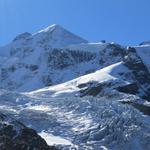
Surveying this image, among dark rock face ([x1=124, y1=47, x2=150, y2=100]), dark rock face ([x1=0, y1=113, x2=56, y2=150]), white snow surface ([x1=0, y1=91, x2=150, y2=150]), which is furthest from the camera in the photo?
dark rock face ([x1=124, y1=47, x2=150, y2=100])

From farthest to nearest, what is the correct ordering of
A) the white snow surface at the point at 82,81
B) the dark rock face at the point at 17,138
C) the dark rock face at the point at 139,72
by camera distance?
the dark rock face at the point at 139,72 < the white snow surface at the point at 82,81 < the dark rock face at the point at 17,138

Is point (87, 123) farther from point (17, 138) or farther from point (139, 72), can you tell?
point (139, 72)

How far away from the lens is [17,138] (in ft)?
197

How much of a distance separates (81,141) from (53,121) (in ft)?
36.6

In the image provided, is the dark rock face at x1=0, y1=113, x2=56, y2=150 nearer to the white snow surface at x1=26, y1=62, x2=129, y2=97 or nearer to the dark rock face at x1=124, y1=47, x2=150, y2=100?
the white snow surface at x1=26, y1=62, x2=129, y2=97

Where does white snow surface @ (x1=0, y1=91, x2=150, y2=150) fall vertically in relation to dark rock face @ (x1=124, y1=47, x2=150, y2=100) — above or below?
below

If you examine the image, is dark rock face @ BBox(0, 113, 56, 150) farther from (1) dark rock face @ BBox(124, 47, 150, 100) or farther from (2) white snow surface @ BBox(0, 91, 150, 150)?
(1) dark rock face @ BBox(124, 47, 150, 100)

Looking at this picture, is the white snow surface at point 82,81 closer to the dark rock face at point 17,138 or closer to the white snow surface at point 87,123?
the white snow surface at point 87,123

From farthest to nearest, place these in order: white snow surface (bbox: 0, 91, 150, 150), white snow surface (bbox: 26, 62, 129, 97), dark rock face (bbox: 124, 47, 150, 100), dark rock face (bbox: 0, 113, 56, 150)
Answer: dark rock face (bbox: 124, 47, 150, 100) < white snow surface (bbox: 26, 62, 129, 97) < white snow surface (bbox: 0, 91, 150, 150) < dark rock face (bbox: 0, 113, 56, 150)

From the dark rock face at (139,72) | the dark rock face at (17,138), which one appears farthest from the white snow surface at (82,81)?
the dark rock face at (17,138)

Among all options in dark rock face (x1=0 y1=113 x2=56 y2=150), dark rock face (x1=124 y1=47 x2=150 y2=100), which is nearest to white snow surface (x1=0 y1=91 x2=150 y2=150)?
dark rock face (x1=0 y1=113 x2=56 y2=150)

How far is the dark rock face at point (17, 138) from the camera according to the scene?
57.7m

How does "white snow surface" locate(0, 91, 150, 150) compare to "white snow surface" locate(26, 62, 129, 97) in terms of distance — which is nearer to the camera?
"white snow surface" locate(0, 91, 150, 150)

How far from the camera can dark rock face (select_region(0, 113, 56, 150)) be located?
5772cm
